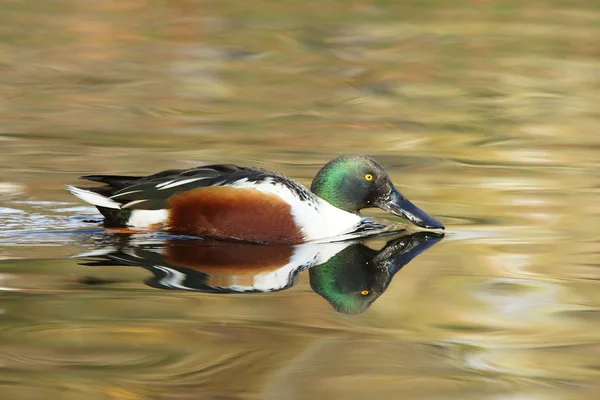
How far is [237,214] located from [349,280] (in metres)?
1.08

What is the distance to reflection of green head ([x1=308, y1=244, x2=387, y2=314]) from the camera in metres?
5.75

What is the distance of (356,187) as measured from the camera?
7461 mm

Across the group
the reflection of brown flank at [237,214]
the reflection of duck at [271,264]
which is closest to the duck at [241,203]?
the reflection of brown flank at [237,214]

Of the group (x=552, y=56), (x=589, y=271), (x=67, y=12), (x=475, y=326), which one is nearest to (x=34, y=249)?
(x=475, y=326)

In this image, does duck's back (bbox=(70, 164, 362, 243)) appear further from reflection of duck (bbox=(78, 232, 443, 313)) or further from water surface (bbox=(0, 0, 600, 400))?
water surface (bbox=(0, 0, 600, 400))

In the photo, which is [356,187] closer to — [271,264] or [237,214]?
[237,214]

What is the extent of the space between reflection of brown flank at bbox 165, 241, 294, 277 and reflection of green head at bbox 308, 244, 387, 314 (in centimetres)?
28

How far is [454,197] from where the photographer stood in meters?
8.41

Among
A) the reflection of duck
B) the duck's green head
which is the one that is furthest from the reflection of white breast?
the duck's green head

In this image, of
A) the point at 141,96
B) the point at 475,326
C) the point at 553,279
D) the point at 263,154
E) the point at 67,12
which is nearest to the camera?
the point at 475,326

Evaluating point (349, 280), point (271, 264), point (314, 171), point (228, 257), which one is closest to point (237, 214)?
point (228, 257)

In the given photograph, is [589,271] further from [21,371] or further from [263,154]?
[263,154]

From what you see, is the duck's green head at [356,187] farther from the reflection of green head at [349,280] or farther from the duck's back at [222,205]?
the reflection of green head at [349,280]

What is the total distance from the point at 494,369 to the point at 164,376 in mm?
1330
